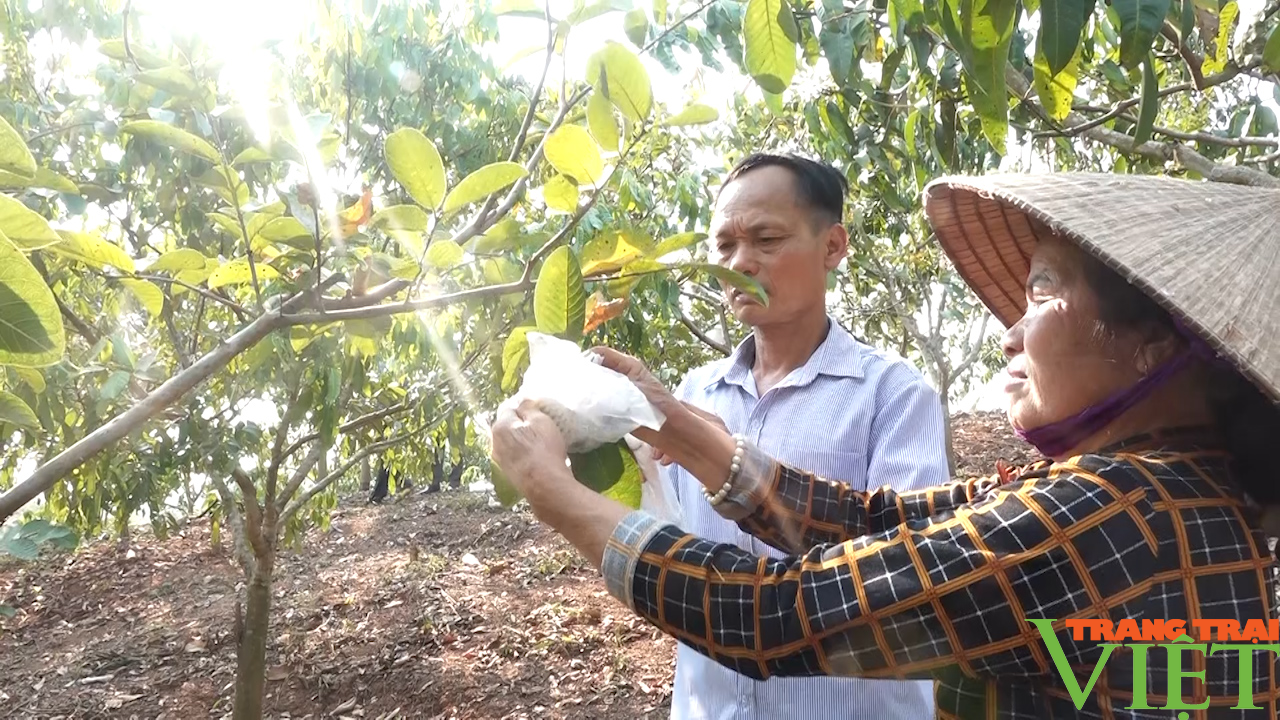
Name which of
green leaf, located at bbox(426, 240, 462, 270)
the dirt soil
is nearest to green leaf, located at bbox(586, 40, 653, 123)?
green leaf, located at bbox(426, 240, 462, 270)

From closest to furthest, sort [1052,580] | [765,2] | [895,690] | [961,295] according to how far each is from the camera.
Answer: [1052,580]
[765,2]
[895,690]
[961,295]

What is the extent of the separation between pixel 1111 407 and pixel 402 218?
0.82 metres

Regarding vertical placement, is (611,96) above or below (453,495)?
above

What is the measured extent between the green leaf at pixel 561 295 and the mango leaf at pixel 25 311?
44 centimetres

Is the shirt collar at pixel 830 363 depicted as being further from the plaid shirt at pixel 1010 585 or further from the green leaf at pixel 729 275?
the plaid shirt at pixel 1010 585

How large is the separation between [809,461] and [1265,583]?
0.67m

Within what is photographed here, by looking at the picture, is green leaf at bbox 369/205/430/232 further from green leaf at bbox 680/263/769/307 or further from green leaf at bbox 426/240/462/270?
green leaf at bbox 680/263/769/307

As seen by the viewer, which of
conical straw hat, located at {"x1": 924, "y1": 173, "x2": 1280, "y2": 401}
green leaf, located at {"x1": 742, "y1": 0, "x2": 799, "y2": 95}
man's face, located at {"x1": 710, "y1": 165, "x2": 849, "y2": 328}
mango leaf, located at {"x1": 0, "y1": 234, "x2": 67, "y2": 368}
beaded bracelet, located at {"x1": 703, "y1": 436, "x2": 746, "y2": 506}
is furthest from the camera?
man's face, located at {"x1": 710, "y1": 165, "x2": 849, "y2": 328}

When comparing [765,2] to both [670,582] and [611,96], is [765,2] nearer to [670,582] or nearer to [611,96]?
[611,96]

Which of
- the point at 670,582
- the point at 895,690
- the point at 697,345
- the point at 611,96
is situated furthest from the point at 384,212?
the point at 697,345

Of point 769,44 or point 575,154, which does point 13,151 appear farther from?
point 769,44

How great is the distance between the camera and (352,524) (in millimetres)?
7750

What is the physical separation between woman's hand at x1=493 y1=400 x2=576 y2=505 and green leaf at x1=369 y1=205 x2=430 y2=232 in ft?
0.77

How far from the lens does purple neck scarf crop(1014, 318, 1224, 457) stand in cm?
82
